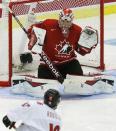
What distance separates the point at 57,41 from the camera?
5.18 metres

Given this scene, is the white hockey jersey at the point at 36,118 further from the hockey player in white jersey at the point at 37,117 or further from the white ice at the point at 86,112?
the white ice at the point at 86,112

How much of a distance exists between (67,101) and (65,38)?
0.52m

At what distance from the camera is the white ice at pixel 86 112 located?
4305 mm

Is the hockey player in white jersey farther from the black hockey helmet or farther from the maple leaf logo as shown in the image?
the maple leaf logo

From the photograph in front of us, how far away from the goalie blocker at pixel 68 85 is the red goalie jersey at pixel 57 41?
226 mm

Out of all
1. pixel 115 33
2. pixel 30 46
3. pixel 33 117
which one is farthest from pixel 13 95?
pixel 115 33

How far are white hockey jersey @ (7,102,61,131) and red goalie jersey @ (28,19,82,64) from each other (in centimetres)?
203

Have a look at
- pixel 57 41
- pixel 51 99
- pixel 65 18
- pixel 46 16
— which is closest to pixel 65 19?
pixel 65 18

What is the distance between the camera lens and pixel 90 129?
4242 mm

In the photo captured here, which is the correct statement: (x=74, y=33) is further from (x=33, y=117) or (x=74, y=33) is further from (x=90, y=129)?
(x=33, y=117)

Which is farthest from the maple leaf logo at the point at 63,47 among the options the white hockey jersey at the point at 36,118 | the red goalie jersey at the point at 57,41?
the white hockey jersey at the point at 36,118

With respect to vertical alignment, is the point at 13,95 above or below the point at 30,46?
below

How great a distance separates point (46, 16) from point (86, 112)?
1.70 meters

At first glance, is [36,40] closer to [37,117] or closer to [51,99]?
[51,99]
